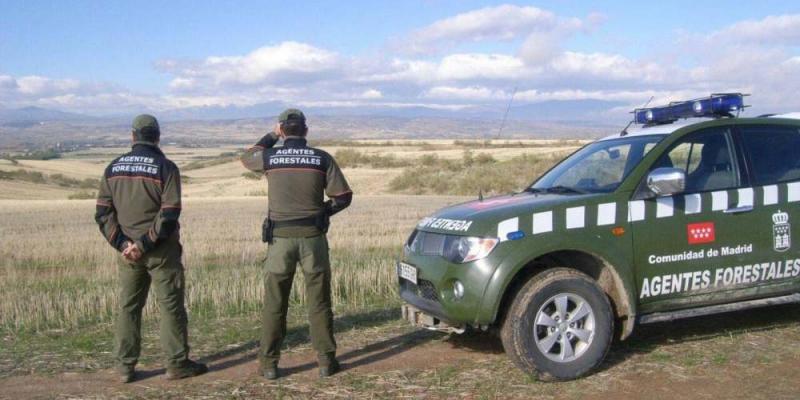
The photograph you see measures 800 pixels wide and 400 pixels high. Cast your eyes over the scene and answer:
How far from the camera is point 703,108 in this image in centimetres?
644

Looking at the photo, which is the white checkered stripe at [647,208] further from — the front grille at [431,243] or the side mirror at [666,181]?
the front grille at [431,243]

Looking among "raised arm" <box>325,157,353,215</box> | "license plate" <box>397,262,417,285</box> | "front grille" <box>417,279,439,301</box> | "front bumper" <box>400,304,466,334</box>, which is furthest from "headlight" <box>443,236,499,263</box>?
"raised arm" <box>325,157,353,215</box>

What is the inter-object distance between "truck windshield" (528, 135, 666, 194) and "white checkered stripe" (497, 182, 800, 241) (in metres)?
0.24

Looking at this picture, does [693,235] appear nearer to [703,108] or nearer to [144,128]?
[703,108]

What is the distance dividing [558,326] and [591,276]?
0.58 meters

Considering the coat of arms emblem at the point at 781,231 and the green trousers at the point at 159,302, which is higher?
the coat of arms emblem at the point at 781,231

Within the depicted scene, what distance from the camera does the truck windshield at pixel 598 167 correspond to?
602 cm

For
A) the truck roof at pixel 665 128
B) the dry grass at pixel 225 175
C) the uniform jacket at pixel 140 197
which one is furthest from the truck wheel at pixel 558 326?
the dry grass at pixel 225 175

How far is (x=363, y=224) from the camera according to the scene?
18266mm

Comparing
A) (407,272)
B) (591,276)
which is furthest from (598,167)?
(407,272)

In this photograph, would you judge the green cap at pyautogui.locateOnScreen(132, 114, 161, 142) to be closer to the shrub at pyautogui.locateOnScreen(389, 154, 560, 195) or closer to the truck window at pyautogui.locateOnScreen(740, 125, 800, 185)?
the truck window at pyautogui.locateOnScreen(740, 125, 800, 185)

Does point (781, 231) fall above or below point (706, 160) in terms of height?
below

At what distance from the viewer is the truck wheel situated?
529 centimetres

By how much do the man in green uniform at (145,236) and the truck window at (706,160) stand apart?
12.1 feet
